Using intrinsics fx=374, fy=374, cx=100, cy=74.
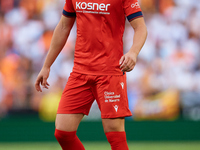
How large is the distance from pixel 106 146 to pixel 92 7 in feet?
15.6

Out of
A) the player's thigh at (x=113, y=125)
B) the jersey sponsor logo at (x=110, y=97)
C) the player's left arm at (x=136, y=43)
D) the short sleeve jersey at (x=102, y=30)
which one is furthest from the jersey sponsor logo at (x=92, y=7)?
the player's thigh at (x=113, y=125)

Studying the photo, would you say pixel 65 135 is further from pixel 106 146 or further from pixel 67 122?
pixel 106 146

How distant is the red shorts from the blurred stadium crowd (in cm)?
474

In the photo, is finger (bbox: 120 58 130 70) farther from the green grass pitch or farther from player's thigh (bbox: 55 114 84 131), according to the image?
the green grass pitch

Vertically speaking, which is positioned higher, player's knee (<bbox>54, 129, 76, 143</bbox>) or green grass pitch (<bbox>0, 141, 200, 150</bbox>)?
player's knee (<bbox>54, 129, 76, 143</bbox>)

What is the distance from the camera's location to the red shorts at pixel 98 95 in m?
3.31

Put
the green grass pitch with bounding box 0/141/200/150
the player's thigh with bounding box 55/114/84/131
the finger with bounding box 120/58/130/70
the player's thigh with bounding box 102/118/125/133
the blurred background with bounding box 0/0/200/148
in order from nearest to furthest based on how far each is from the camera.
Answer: the finger with bounding box 120/58/130/70, the player's thigh with bounding box 102/118/125/133, the player's thigh with bounding box 55/114/84/131, the green grass pitch with bounding box 0/141/200/150, the blurred background with bounding box 0/0/200/148

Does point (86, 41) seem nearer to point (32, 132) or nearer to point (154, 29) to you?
point (32, 132)

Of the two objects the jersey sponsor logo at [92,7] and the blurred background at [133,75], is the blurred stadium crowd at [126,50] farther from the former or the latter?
the jersey sponsor logo at [92,7]

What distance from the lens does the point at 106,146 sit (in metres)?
7.61

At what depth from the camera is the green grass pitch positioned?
23.9 feet

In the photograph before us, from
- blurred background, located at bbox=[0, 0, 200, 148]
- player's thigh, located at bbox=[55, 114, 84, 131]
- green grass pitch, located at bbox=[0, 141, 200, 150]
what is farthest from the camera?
blurred background, located at bbox=[0, 0, 200, 148]

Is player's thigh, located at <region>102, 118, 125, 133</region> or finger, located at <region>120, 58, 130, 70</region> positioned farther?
player's thigh, located at <region>102, 118, 125, 133</region>

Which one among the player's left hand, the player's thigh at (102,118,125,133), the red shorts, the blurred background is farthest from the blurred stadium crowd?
the player's left hand
